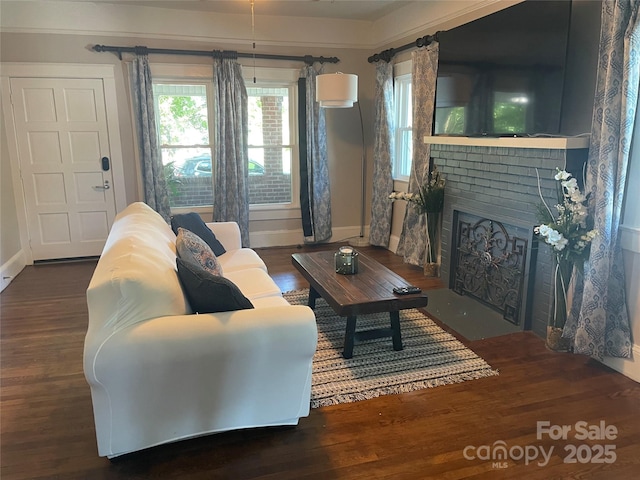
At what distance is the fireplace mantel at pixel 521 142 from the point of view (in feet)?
9.09

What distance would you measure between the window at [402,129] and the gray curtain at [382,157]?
12cm

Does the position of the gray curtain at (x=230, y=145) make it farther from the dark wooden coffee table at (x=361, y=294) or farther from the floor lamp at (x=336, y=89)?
the dark wooden coffee table at (x=361, y=294)

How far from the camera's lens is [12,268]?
4.61 metres

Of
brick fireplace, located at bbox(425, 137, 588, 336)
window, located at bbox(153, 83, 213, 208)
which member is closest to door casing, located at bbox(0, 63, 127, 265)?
window, located at bbox(153, 83, 213, 208)

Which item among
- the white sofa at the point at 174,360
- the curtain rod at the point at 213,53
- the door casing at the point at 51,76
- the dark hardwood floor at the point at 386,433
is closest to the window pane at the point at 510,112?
the dark hardwood floor at the point at 386,433

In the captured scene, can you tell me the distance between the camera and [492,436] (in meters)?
2.16

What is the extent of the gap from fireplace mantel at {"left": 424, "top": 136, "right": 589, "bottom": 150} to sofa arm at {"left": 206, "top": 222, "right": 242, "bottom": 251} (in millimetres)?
1971

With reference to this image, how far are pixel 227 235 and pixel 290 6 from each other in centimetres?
264

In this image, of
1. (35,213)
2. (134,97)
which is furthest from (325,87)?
(35,213)

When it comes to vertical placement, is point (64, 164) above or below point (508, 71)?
below

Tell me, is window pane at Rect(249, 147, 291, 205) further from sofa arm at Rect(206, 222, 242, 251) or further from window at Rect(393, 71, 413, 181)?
sofa arm at Rect(206, 222, 242, 251)

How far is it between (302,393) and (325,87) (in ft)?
8.57

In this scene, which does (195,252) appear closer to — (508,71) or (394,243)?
(508,71)

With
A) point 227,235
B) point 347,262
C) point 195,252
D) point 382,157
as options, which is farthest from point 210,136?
point 195,252
